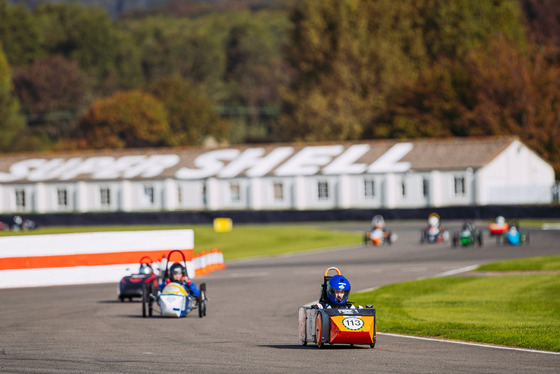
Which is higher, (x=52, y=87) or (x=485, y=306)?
(x=52, y=87)

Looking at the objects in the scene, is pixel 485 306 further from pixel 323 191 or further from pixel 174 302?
pixel 323 191

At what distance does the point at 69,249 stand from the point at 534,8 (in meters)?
105

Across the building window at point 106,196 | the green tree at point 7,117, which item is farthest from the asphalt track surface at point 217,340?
the green tree at point 7,117

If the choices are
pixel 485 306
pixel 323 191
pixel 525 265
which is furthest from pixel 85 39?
pixel 485 306

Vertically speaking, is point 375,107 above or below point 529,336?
above

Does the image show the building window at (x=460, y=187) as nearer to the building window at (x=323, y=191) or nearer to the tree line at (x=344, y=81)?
the building window at (x=323, y=191)

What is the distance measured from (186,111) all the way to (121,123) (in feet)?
47.0

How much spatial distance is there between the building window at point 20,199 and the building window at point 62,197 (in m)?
3.04

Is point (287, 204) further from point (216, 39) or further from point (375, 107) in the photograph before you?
point (216, 39)

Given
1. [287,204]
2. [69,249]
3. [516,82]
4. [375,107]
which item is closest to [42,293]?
[69,249]

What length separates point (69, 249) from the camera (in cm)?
3066

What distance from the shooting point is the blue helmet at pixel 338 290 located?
612 inches

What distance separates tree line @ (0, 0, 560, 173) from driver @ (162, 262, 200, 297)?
6969cm

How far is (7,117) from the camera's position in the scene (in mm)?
129625
